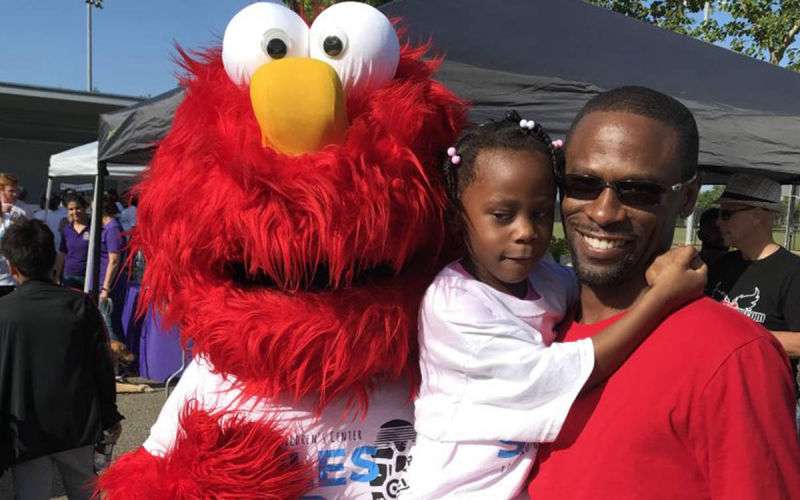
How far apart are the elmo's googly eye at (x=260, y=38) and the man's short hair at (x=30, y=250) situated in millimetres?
2294

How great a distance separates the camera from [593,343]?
4.18ft

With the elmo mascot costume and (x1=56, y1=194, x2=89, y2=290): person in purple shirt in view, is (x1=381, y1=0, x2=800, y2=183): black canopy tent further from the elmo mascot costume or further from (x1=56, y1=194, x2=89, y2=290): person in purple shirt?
(x1=56, y1=194, x2=89, y2=290): person in purple shirt

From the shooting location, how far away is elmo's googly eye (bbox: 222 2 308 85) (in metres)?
1.44

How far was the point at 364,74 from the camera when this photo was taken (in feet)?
4.92

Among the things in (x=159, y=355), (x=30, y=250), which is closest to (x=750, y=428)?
(x=30, y=250)

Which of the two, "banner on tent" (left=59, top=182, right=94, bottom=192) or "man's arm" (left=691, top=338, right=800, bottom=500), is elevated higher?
"banner on tent" (left=59, top=182, right=94, bottom=192)

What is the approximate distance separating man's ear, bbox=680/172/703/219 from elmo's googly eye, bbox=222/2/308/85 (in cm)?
90

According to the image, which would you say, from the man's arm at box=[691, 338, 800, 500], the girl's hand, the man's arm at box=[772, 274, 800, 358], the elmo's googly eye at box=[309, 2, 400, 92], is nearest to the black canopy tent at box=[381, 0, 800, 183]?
the man's arm at box=[772, 274, 800, 358]

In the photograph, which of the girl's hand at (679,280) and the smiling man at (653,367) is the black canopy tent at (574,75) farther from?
the girl's hand at (679,280)

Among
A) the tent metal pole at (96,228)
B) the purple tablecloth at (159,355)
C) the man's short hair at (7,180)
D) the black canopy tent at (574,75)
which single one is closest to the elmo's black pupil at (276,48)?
the black canopy tent at (574,75)

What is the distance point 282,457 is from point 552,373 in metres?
0.66

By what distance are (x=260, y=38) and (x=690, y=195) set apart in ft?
3.27

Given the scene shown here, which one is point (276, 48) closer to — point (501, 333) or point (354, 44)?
point (354, 44)

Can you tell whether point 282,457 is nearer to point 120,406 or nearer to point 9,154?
point 120,406
